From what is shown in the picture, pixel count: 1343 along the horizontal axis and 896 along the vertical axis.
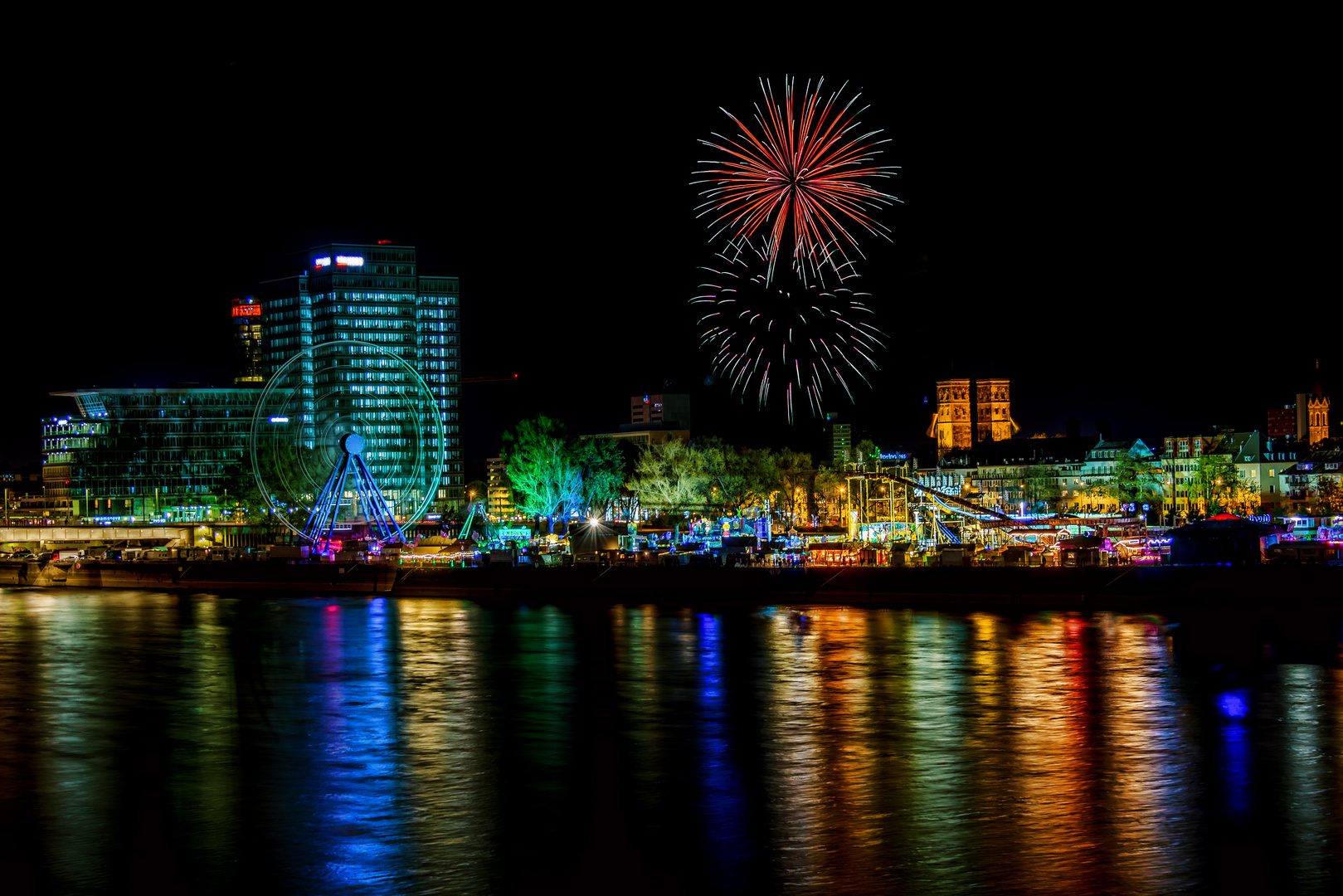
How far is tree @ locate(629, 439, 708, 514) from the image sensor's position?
128125 mm

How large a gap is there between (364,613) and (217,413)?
122293 mm

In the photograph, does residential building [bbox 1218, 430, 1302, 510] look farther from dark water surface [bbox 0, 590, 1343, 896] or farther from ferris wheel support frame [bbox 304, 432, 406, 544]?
dark water surface [bbox 0, 590, 1343, 896]

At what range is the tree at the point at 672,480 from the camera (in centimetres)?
12812

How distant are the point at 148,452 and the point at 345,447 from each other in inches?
3506


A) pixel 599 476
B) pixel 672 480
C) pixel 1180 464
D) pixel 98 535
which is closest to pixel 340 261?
pixel 98 535

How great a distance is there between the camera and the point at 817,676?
141 feet

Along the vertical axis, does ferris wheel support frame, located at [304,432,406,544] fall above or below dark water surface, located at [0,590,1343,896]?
above

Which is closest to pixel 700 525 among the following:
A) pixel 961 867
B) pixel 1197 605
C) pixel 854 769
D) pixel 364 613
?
pixel 364 613

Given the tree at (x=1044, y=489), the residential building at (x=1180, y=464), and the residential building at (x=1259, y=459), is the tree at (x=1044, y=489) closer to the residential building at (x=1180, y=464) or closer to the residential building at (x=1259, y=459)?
the residential building at (x=1180, y=464)

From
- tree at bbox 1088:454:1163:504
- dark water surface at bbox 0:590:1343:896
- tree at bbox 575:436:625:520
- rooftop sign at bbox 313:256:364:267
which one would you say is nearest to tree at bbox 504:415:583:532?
tree at bbox 575:436:625:520

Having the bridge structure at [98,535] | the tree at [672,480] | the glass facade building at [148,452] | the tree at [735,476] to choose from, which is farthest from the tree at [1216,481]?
the glass facade building at [148,452]

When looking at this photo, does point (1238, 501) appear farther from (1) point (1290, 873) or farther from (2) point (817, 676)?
(1) point (1290, 873)

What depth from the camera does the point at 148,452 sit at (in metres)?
181

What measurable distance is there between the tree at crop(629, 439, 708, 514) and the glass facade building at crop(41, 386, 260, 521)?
2661 inches
